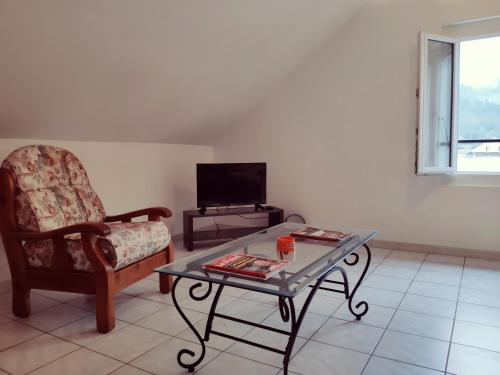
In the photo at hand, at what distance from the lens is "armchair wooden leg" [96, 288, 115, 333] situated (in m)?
2.22


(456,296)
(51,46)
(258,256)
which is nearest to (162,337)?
(258,256)

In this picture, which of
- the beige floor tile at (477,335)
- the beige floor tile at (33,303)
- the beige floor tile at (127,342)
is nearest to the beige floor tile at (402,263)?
the beige floor tile at (477,335)

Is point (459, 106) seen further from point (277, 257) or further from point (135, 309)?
point (135, 309)

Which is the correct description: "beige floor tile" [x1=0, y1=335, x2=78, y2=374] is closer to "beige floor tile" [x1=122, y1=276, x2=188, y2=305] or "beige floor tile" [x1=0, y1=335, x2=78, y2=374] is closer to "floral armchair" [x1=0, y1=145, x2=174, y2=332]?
"floral armchair" [x1=0, y1=145, x2=174, y2=332]

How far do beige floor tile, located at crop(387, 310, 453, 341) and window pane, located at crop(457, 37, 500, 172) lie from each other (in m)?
1.96

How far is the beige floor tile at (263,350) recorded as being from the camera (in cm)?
194

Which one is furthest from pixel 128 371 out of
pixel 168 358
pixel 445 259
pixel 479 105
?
pixel 479 105

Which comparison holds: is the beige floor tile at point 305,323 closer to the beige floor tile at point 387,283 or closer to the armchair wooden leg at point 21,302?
the beige floor tile at point 387,283

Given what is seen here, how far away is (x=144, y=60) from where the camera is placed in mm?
2898

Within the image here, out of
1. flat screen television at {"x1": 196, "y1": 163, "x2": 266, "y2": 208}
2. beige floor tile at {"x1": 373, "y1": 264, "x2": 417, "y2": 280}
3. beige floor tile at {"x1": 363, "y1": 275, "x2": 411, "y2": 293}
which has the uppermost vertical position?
flat screen television at {"x1": 196, "y1": 163, "x2": 266, "y2": 208}

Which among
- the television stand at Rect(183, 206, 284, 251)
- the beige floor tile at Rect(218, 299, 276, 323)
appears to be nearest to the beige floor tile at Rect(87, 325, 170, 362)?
the beige floor tile at Rect(218, 299, 276, 323)

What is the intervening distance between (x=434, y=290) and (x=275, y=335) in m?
1.36

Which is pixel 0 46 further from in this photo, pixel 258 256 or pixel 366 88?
pixel 366 88

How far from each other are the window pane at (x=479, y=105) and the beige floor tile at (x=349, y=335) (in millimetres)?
2313
